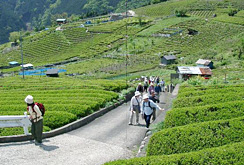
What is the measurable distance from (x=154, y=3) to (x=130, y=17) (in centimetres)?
3119

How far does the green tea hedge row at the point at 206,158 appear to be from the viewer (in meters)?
7.87

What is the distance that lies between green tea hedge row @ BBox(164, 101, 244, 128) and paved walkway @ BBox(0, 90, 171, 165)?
1.72m

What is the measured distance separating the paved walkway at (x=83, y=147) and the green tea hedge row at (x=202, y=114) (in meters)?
1.72

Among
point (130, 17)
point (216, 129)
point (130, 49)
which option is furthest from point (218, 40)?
point (216, 129)

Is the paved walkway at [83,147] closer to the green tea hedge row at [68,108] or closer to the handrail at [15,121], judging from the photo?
the handrail at [15,121]

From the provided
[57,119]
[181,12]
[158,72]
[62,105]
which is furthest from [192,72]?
[181,12]

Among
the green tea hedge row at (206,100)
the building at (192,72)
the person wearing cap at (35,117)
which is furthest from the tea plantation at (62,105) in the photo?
the building at (192,72)

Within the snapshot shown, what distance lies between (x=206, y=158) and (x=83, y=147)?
5134 millimetres

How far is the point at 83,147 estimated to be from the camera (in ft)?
37.7

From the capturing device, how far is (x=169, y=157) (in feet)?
27.1

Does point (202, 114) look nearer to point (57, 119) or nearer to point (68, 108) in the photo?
point (57, 119)

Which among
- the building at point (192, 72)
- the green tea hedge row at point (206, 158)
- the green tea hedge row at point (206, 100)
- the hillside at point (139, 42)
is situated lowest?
the green tea hedge row at point (206, 158)

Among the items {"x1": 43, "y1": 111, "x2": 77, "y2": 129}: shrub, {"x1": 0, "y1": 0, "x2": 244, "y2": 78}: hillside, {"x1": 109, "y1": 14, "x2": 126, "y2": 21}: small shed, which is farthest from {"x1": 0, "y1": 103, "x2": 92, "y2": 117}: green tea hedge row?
{"x1": 109, "y1": 14, "x2": 126, "y2": 21}: small shed

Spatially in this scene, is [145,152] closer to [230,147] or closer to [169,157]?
[169,157]
